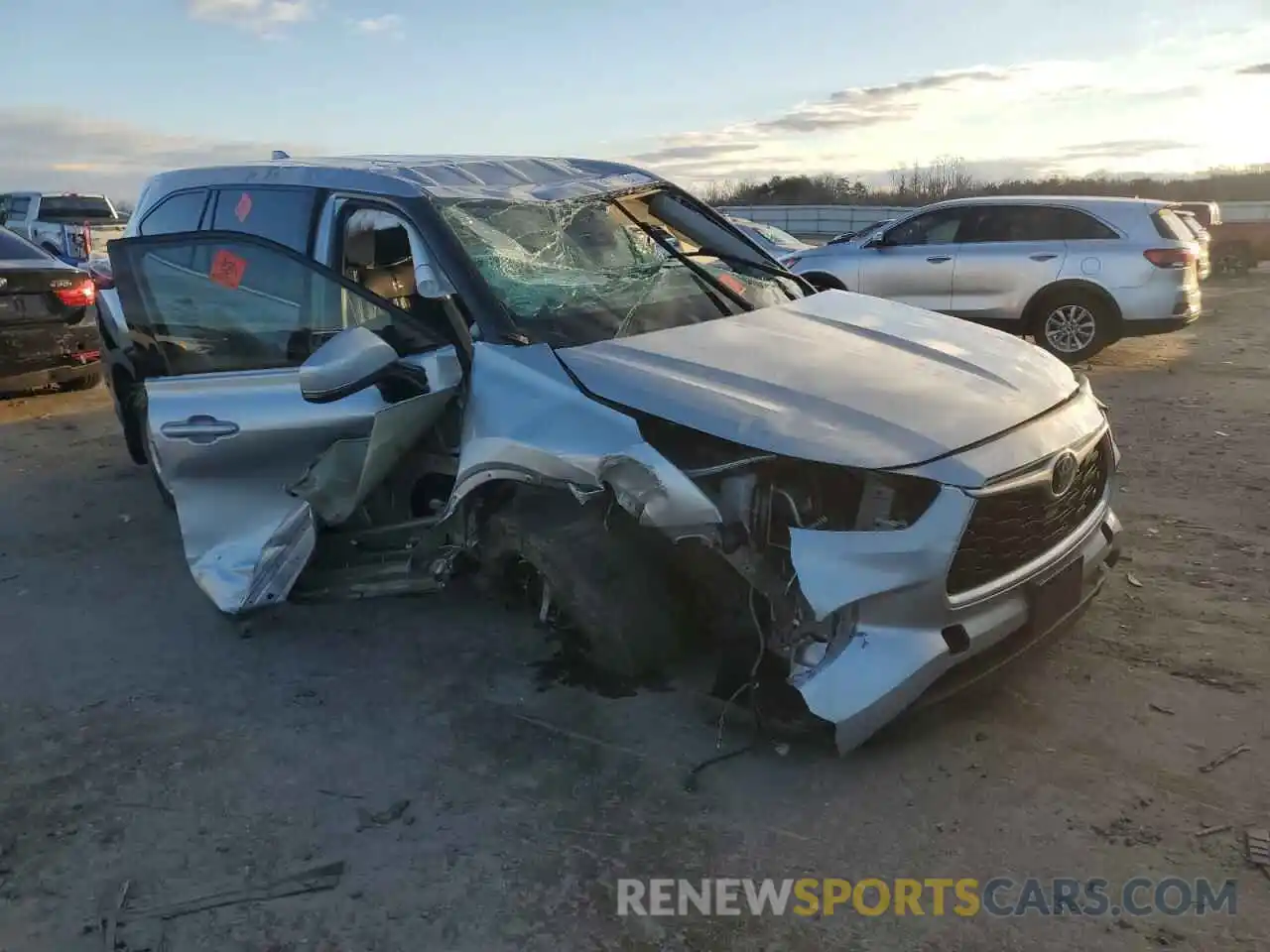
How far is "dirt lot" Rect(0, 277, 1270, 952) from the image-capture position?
2.55 metres

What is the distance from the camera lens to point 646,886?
265 centimetres

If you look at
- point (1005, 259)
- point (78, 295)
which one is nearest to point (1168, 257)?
point (1005, 259)

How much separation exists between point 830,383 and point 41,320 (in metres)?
7.35

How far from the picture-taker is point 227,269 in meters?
4.33

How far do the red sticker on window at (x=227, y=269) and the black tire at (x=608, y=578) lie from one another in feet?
5.74

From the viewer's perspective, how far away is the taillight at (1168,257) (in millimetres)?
9672

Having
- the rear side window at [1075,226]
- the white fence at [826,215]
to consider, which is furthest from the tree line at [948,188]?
the rear side window at [1075,226]

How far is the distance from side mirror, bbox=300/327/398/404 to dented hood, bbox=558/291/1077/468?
65 centimetres

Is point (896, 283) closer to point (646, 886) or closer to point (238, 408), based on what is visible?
point (238, 408)

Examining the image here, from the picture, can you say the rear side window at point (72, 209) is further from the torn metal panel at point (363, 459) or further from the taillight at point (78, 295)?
the torn metal panel at point (363, 459)

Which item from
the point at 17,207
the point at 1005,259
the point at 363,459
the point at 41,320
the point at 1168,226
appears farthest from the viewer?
the point at 17,207

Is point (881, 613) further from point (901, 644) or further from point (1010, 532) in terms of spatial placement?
point (1010, 532)

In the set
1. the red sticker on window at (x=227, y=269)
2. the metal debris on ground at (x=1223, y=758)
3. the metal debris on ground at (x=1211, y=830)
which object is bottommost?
the metal debris on ground at (x=1211, y=830)

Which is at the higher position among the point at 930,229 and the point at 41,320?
the point at 930,229
